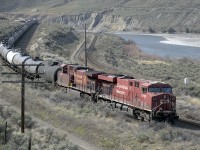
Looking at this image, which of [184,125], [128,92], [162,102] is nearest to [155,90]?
[162,102]

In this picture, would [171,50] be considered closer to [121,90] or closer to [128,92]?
[121,90]

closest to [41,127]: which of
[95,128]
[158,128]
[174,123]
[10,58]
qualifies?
[95,128]

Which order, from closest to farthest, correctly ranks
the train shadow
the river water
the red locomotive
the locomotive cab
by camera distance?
1. the train shadow
2. the locomotive cab
3. the red locomotive
4. the river water

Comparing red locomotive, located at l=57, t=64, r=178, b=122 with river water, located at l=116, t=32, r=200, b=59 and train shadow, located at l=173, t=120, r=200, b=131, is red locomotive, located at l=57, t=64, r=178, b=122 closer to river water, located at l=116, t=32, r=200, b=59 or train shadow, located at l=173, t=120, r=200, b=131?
train shadow, located at l=173, t=120, r=200, b=131

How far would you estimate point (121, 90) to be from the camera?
32.8 meters

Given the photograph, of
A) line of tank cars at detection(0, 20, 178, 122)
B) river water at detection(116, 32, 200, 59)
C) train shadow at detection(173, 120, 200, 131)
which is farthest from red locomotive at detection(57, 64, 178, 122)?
river water at detection(116, 32, 200, 59)

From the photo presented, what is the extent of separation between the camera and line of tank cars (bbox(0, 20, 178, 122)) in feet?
97.1

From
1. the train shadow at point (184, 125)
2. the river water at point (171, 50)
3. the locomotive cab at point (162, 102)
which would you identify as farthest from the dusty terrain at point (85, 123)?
the river water at point (171, 50)

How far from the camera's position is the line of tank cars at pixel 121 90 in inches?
1165

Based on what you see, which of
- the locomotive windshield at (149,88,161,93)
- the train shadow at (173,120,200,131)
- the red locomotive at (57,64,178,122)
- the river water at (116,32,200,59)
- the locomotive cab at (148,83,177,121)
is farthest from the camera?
the river water at (116,32,200,59)

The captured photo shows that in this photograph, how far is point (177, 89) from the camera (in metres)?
45.9

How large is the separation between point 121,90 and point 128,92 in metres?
1.09

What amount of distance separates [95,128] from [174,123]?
241 inches

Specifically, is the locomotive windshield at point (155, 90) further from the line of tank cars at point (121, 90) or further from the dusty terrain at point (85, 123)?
the dusty terrain at point (85, 123)
